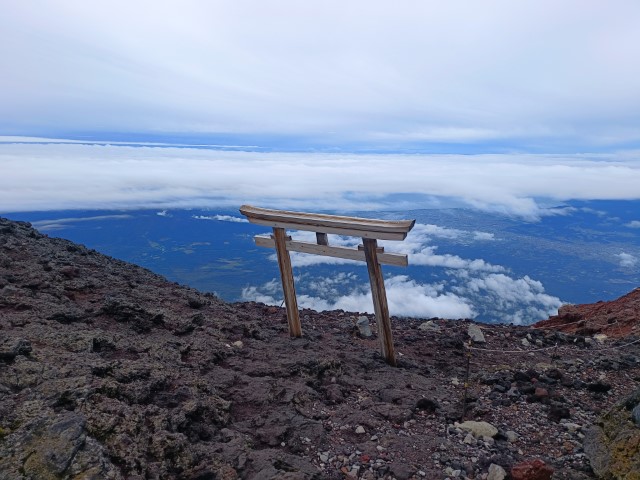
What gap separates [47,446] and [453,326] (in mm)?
9256

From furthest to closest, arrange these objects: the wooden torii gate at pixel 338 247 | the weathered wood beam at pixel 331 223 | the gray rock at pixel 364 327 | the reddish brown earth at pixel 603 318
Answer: the reddish brown earth at pixel 603 318
the gray rock at pixel 364 327
the wooden torii gate at pixel 338 247
the weathered wood beam at pixel 331 223

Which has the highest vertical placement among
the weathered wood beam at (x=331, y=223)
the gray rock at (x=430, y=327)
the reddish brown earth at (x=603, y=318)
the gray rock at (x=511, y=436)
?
the weathered wood beam at (x=331, y=223)

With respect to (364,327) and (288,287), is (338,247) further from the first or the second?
(364,327)

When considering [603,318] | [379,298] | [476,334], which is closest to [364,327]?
[379,298]

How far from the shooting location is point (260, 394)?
19.7 ft

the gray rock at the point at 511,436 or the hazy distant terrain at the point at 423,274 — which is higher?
the gray rock at the point at 511,436

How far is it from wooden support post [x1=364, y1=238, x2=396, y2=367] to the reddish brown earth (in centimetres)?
622

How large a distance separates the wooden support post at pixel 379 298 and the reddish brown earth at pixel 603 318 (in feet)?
20.4

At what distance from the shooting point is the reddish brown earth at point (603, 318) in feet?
37.1

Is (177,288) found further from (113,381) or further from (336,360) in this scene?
(113,381)

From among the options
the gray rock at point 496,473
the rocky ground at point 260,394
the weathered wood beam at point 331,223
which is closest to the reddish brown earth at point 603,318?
the rocky ground at point 260,394

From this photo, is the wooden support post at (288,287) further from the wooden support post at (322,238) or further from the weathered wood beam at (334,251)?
the wooden support post at (322,238)

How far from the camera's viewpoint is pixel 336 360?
7445mm

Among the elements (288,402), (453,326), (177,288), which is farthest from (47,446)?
(453,326)
